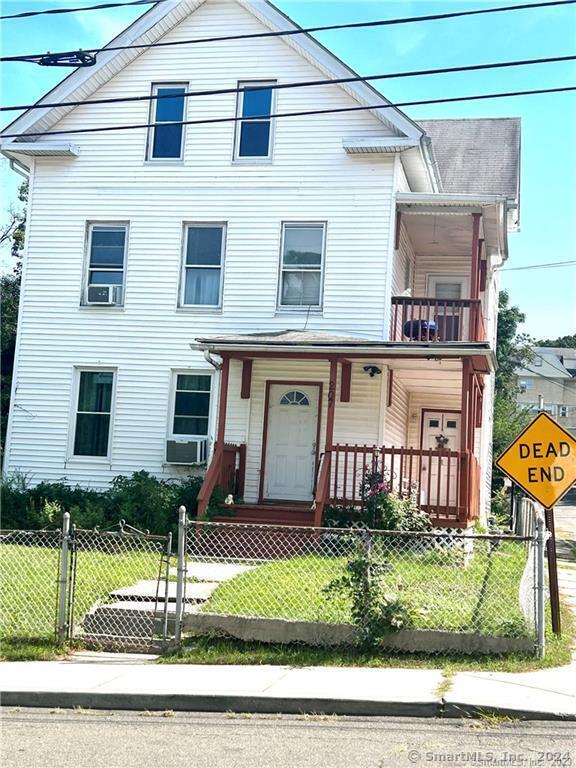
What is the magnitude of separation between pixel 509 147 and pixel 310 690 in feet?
59.5

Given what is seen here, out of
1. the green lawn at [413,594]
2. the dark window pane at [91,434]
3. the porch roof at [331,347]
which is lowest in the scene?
Result: the green lawn at [413,594]

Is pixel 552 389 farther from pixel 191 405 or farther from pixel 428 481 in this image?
pixel 428 481

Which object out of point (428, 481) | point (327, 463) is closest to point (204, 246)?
point (327, 463)

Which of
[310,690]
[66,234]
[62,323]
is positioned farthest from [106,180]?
[310,690]

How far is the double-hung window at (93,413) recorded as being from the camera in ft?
59.3

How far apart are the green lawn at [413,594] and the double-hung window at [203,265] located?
7571 millimetres

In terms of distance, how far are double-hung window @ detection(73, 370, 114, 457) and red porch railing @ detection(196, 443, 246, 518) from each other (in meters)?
2.93

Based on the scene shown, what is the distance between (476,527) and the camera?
1877cm

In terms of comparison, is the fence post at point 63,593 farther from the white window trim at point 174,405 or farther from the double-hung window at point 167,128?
the double-hung window at point 167,128

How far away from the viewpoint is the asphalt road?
227 inches

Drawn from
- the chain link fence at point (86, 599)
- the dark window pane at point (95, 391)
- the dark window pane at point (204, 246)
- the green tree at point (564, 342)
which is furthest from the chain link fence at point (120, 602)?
the green tree at point (564, 342)

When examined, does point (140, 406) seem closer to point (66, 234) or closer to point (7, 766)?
point (66, 234)

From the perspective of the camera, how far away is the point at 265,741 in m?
6.29

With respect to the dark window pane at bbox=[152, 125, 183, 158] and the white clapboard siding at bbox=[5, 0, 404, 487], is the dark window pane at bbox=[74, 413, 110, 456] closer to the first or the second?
the white clapboard siding at bbox=[5, 0, 404, 487]
